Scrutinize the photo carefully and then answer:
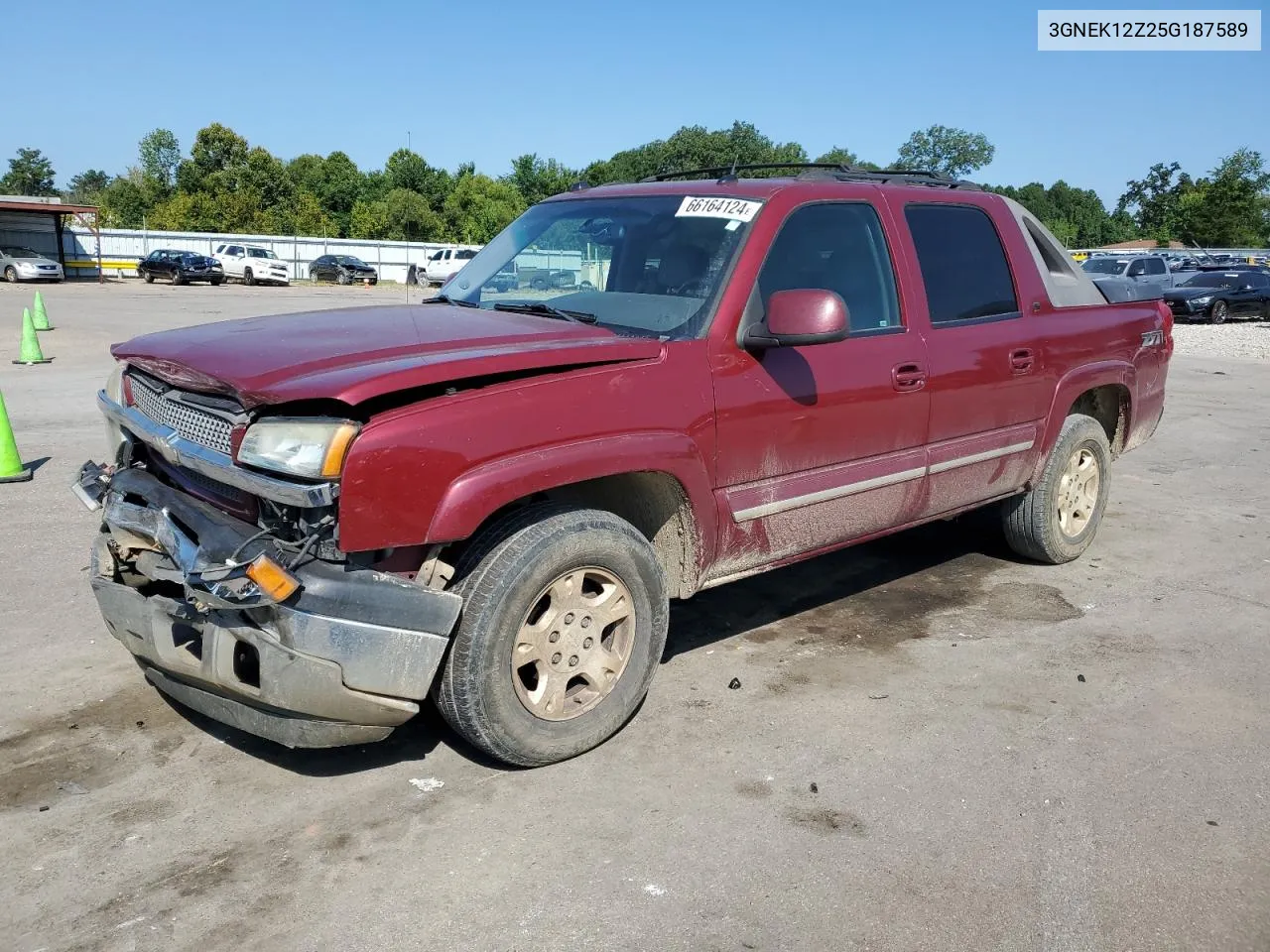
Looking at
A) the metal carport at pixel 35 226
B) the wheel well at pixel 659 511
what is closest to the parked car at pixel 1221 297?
the wheel well at pixel 659 511

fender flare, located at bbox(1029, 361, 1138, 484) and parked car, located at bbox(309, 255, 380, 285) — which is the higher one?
parked car, located at bbox(309, 255, 380, 285)

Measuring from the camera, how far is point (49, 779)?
345 centimetres

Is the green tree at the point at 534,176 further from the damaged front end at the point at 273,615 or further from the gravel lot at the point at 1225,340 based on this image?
the damaged front end at the point at 273,615

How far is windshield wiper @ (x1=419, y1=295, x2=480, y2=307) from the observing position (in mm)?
4605

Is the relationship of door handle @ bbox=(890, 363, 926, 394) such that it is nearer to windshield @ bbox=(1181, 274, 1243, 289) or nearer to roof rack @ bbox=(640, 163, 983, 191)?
roof rack @ bbox=(640, 163, 983, 191)

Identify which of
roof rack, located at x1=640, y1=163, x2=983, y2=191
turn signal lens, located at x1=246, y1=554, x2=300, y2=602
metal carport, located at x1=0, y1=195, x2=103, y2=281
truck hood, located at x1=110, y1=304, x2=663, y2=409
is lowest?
turn signal lens, located at x1=246, y1=554, x2=300, y2=602

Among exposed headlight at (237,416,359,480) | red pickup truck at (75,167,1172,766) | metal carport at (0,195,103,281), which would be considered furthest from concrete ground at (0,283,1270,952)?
metal carport at (0,195,103,281)

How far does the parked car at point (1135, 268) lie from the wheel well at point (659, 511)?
27.0 metres

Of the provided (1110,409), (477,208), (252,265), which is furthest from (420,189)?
(1110,409)

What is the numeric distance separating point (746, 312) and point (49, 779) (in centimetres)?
283

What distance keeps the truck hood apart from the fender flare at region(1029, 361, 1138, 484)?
265cm

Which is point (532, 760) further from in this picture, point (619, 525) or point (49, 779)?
point (49, 779)

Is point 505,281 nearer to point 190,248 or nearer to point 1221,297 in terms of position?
point 1221,297

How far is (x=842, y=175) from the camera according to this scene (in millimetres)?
4883
